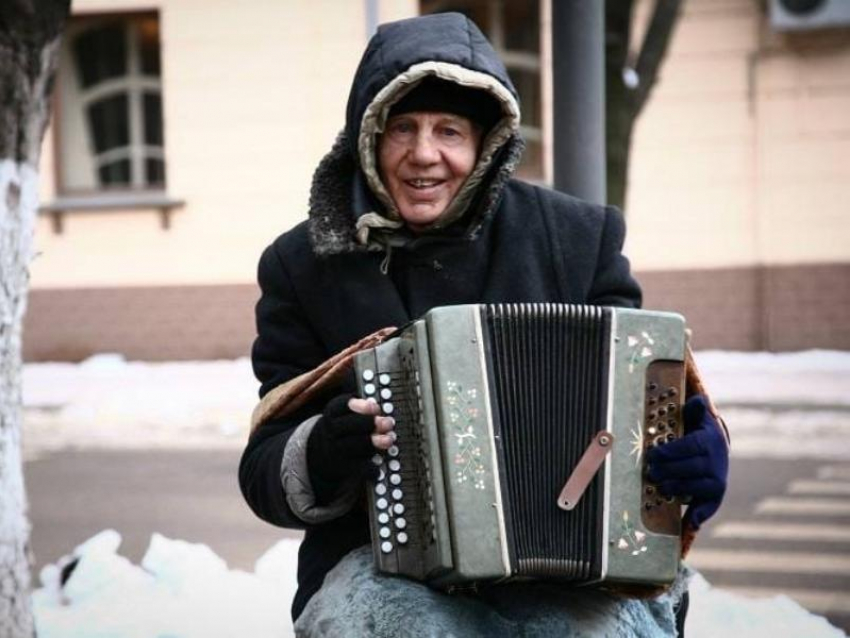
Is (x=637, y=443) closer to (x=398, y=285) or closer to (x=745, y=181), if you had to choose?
(x=398, y=285)

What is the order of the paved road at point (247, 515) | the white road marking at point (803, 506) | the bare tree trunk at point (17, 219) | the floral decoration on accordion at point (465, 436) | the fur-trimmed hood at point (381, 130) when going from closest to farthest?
the floral decoration on accordion at point (465, 436) → the fur-trimmed hood at point (381, 130) → the bare tree trunk at point (17, 219) → the paved road at point (247, 515) → the white road marking at point (803, 506)

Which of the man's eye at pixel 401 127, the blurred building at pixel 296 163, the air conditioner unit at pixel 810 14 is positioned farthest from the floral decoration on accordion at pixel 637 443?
the air conditioner unit at pixel 810 14

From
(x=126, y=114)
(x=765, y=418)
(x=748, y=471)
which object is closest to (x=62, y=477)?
(x=748, y=471)

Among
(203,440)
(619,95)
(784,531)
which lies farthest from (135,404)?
(784,531)

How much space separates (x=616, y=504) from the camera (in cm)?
233

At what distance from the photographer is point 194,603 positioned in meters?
4.84

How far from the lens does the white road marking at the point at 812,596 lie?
5016 mm

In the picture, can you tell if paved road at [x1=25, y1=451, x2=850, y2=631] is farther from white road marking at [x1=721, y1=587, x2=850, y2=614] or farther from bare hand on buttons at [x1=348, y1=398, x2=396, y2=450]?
bare hand on buttons at [x1=348, y1=398, x2=396, y2=450]

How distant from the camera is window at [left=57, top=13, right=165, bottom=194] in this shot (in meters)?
12.4

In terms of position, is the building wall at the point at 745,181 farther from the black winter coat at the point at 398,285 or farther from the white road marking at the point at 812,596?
the black winter coat at the point at 398,285

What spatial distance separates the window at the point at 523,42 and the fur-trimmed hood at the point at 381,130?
9.16m

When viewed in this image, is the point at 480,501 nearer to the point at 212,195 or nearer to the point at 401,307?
the point at 401,307

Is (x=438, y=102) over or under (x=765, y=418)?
over

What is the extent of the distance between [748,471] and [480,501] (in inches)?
224
